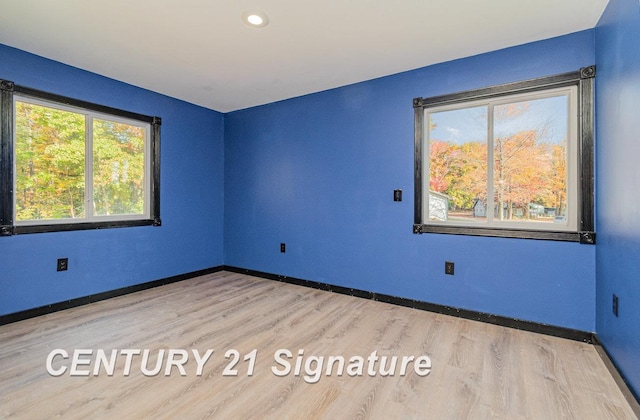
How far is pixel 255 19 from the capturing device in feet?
7.31

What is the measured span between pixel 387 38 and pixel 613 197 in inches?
76.4

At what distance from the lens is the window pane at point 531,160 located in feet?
8.17

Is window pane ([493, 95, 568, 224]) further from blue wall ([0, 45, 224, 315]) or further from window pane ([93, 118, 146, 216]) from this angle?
window pane ([93, 118, 146, 216])

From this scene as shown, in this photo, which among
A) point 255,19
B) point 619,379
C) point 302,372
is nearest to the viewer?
point 619,379

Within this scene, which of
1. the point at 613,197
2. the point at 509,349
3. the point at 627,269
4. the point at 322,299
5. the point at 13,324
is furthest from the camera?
the point at 322,299

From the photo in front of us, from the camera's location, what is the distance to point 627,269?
172 centimetres

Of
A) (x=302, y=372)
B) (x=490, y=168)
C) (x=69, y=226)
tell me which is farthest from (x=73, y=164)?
(x=490, y=168)

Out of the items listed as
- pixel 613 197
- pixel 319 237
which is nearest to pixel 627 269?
pixel 613 197

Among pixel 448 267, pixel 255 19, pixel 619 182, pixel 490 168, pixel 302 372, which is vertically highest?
pixel 255 19

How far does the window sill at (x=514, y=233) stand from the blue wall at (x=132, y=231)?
2971 mm

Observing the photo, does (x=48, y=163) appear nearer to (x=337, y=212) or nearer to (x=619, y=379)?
(x=337, y=212)

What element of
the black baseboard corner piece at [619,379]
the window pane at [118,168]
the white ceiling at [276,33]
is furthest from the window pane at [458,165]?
the window pane at [118,168]

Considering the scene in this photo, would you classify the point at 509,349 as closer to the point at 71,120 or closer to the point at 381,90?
the point at 381,90

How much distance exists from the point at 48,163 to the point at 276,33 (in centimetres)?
250
